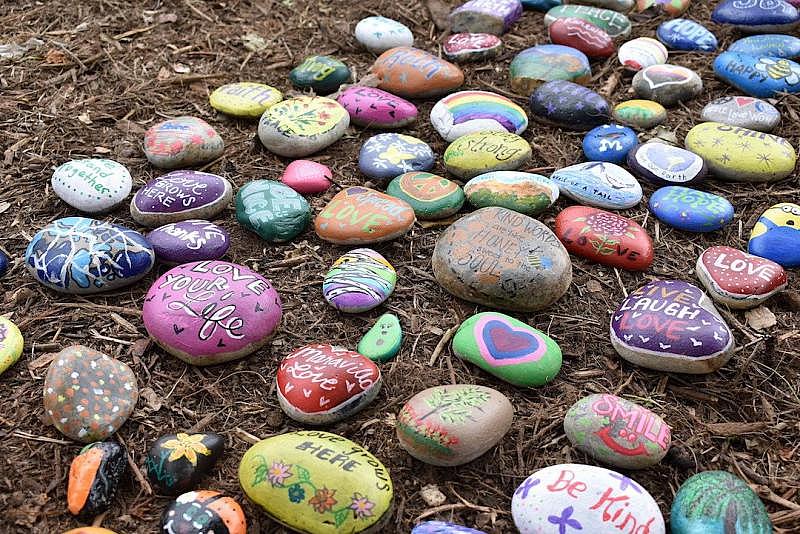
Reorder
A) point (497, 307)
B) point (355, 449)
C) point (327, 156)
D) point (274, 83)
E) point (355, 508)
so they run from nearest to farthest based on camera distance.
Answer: point (355, 508) → point (355, 449) → point (497, 307) → point (327, 156) → point (274, 83)

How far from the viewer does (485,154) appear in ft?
9.02

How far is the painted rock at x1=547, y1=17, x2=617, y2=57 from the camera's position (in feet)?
11.1

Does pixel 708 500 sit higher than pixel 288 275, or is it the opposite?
pixel 708 500

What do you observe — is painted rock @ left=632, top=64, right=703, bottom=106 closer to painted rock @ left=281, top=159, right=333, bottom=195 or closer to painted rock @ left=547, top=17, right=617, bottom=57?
painted rock @ left=547, top=17, right=617, bottom=57

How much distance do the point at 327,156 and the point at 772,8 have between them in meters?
2.11

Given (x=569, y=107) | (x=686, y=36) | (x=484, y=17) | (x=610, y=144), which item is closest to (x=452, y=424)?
(x=610, y=144)

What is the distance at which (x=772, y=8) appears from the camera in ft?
11.4

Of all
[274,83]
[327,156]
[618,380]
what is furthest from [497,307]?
[274,83]

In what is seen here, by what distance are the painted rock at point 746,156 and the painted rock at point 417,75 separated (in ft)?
3.24

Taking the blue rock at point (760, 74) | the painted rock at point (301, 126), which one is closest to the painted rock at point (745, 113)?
the blue rock at point (760, 74)

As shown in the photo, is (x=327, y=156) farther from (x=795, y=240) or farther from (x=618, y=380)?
(x=795, y=240)

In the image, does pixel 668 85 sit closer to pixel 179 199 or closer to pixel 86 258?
pixel 179 199

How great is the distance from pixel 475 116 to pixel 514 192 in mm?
486

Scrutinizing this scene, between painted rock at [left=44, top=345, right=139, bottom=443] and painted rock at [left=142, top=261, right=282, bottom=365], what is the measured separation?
0.52ft
